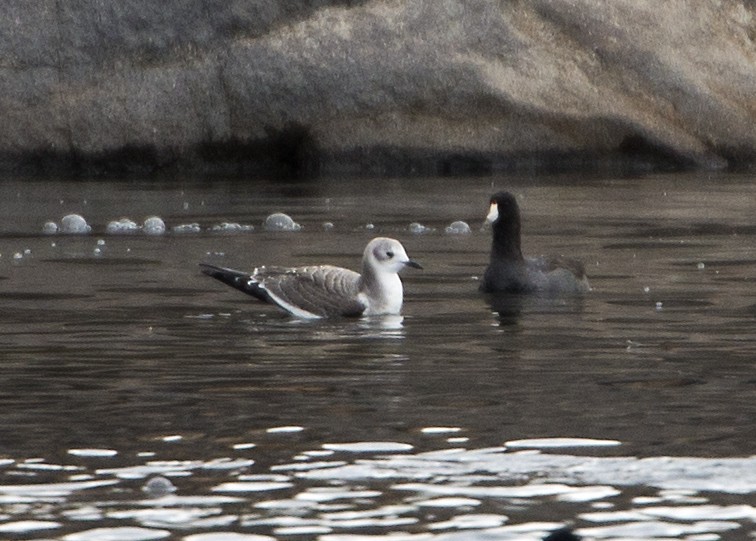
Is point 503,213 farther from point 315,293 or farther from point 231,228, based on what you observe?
point 231,228

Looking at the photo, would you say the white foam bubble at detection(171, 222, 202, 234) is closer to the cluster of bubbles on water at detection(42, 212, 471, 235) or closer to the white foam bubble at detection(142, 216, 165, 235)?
the cluster of bubbles on water at detection(42, 212, 471, 235)

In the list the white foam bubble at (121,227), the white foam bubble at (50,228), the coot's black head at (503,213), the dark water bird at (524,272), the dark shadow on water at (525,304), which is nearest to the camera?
the dark shadow on water at (525,304)

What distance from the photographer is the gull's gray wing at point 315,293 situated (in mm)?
11312

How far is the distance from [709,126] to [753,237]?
342 inches

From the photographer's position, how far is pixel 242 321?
11.0 m

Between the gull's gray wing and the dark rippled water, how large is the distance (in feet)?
0.47

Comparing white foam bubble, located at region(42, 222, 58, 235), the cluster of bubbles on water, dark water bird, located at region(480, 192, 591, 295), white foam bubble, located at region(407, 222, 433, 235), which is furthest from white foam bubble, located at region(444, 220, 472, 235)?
dark water bird, located at region(480, 192, 591, 295)

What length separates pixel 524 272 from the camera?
40.8 ft

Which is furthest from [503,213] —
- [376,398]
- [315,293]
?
[376,398]

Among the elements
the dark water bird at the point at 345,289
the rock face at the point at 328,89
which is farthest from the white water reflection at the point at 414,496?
the rock face at the point at 328,89

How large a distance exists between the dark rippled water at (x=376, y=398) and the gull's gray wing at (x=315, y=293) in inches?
5.6

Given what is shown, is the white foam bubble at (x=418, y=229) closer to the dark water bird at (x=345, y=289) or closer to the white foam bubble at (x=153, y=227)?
the white foam bubble at (x=153, y=227)

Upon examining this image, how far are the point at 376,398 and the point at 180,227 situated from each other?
27.7 feet

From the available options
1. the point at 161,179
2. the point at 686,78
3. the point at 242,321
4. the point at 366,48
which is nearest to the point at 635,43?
the point at 686,78
